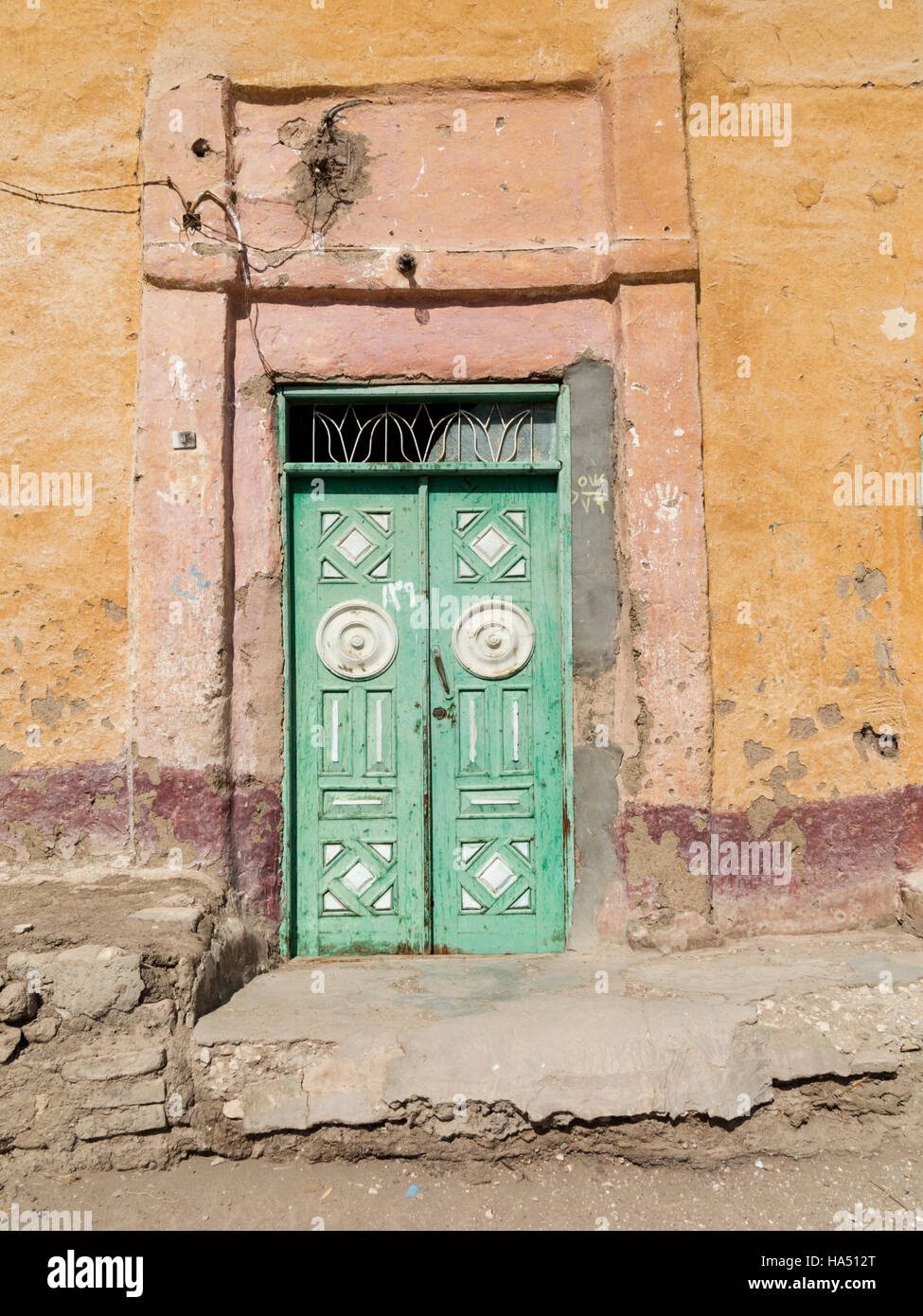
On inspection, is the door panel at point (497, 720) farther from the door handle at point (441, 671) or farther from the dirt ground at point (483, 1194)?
the dirt ground at point (483, 1194)

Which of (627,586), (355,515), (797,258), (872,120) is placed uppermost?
(872,120)

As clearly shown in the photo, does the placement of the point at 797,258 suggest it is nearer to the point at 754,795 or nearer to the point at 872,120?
the point at 872,120

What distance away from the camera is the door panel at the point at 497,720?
15.5 feet

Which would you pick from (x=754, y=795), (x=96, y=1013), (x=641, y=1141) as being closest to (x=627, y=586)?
(x=754, y=795)

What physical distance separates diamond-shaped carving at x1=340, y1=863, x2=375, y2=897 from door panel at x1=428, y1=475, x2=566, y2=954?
0.32 meters

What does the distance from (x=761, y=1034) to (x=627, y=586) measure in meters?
2.02

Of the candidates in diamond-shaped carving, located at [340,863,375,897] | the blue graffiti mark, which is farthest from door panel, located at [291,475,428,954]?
the blue graffiti mark

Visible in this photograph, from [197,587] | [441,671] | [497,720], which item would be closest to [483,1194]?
[497,720]

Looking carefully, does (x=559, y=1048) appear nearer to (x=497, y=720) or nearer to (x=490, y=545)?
(x=497, y=720)

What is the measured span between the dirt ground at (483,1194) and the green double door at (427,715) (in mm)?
1386

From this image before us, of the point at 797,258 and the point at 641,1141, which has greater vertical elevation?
the point at 797,258

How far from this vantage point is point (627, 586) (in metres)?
4.57

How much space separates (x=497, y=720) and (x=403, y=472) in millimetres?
1293
